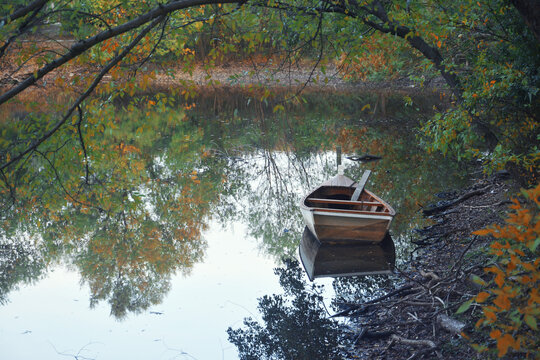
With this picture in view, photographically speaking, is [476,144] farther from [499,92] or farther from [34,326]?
[34,326]

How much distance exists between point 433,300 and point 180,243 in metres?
4.82

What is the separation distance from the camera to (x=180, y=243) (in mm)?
8781

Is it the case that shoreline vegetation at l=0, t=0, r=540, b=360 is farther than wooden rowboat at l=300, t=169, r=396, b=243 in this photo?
No

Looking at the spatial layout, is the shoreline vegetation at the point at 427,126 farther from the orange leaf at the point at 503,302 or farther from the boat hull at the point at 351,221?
the boat hull at the point at 351,221

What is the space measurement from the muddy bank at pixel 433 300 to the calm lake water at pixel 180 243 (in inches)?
24.3

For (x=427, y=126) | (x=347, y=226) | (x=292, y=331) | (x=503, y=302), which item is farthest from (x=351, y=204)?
(x=503, y=302)

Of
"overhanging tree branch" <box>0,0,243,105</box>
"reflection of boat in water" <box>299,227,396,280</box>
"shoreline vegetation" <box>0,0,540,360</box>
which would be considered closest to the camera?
"shoreline vegetation" <box>0,0,540,360</box>

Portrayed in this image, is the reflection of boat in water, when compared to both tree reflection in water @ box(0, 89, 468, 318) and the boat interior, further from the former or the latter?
the boat interior

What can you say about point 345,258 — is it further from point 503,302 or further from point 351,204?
point 503,302

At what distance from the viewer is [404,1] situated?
22.2ft

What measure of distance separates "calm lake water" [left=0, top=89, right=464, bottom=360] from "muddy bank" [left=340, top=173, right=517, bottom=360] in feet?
2.02

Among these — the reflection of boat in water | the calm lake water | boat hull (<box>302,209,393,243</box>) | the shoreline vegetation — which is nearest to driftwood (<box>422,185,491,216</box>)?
the shoreline vegetation

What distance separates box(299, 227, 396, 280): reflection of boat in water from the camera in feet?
24.1

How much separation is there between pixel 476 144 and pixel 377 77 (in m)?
12.8
